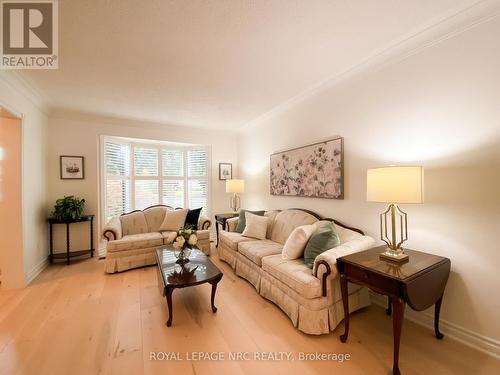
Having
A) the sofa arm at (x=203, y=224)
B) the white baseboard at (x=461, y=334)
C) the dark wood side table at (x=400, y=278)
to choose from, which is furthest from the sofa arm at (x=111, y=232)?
the white baseboard at (x=461, y=334)

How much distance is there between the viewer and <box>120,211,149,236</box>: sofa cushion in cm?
387

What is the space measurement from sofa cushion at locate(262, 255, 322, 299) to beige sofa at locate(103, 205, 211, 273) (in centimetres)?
136

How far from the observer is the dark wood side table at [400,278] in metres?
1.50

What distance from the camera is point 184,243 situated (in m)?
2.46

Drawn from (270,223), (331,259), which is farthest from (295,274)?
(270,223)

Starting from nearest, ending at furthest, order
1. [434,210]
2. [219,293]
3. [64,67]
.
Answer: [434,210]
[64,67]
[219,293]

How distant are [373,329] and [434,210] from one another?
1.19 m

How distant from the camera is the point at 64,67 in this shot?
2398mm

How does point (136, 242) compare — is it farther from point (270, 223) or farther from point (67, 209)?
point (270, 223)

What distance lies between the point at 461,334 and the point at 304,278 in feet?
4.26

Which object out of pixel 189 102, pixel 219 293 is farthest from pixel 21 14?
pixel 219 293

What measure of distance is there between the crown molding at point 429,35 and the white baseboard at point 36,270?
4.64 meters

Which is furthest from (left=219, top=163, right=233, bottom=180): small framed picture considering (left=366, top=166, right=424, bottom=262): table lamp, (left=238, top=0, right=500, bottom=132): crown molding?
(left=366, top=166, right=424, bottom=262): table lamp

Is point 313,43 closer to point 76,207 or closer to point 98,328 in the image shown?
point 98,328
